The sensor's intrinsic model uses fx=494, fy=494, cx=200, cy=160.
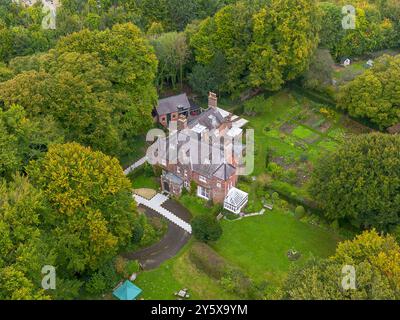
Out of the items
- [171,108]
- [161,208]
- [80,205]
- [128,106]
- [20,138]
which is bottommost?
[161,208]

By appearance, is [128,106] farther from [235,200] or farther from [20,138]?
[235,200]

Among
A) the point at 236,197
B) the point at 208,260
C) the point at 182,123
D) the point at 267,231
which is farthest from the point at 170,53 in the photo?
the point at 208,260

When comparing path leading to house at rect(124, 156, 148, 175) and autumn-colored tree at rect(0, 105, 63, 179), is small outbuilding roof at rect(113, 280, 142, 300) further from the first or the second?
path leading to house at rect(124, 156, 148, 175)

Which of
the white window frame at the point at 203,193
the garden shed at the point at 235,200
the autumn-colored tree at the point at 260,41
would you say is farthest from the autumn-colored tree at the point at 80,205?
the autumn-colored tree at the point at 260,41

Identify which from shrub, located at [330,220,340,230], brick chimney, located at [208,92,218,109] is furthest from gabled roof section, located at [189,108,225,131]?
shrub, located at [330,220,340,230]

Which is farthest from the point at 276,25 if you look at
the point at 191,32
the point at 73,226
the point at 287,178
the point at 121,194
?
the point at 73,226

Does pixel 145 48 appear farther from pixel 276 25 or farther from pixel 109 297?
pixel 109 297
